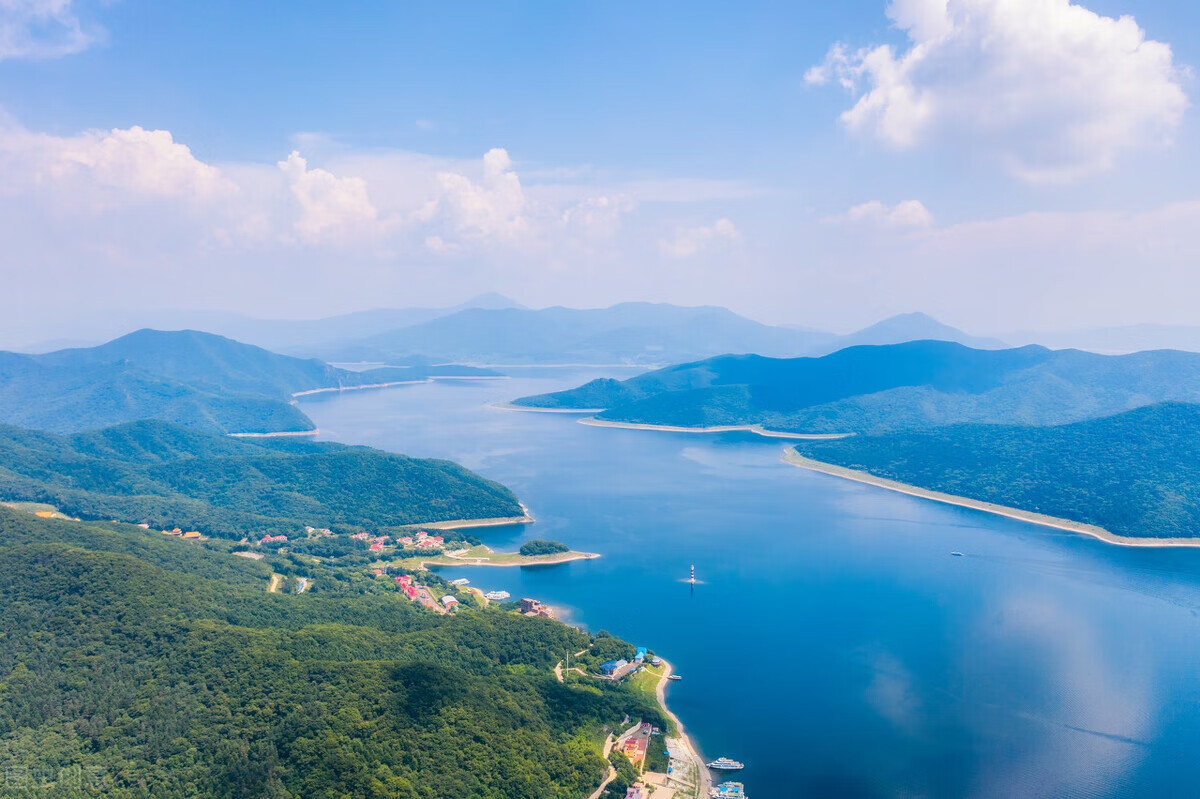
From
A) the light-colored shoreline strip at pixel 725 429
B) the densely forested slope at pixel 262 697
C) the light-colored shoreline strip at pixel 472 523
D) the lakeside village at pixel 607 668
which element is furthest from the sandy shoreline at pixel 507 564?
the light-colored shoreline strip at pixel 725 429

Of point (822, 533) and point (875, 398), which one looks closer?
point (822, 533)

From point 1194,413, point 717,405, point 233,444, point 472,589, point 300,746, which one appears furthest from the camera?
point 717,405

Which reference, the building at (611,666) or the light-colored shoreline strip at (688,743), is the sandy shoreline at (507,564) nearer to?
the light-colored shoreline strip at (688,743)

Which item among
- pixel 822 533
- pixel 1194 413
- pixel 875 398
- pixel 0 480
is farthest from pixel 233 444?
pixel 1194 413

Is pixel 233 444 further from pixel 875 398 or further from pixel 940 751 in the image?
pixel 875 398

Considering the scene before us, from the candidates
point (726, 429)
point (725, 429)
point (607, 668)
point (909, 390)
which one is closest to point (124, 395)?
point (725, 429)

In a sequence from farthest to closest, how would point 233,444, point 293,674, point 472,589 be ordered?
point 233,444 < point 472,589 < point 293,674
